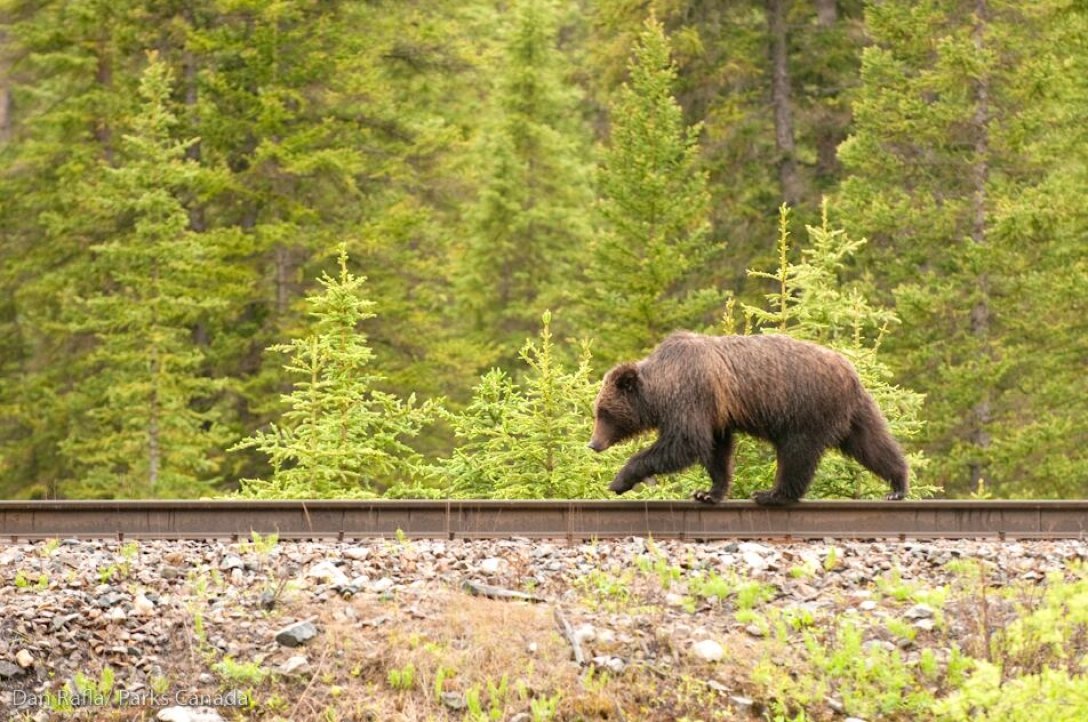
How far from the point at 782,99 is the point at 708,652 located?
24847 millimetres

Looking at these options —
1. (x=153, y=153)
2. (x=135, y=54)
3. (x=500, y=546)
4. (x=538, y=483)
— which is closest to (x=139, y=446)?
(x=153, y=153)

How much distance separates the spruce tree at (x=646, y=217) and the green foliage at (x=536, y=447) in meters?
10.4

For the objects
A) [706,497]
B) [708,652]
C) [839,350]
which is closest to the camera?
[708,652]

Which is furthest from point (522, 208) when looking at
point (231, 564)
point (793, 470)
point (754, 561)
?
point (231, 564)

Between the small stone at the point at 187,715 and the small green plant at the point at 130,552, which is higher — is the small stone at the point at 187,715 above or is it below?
below

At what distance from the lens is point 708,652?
9016mm

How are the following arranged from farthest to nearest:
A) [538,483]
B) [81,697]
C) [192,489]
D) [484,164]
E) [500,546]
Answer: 1. [484,164]
2. [192,489]
3. [538,483]
4. [500,546]
5. [81,697]

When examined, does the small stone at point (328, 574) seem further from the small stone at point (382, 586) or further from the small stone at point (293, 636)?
the small stone at point (293, 636)

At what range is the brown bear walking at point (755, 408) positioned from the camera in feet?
41.8

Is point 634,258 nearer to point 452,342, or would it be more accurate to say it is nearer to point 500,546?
point 452,342

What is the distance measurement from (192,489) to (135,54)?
1056cm

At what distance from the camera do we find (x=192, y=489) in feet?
86.7

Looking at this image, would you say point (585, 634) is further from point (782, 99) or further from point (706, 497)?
point (782, 99)

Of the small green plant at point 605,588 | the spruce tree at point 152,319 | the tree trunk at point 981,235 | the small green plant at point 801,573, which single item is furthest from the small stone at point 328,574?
the tree trunk at point 981,235
